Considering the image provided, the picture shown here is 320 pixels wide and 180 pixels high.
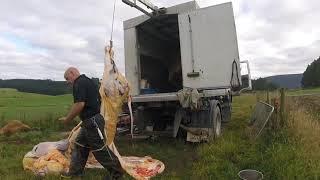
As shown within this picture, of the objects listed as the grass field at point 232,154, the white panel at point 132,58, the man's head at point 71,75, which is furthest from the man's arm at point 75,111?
the white panel at point 132,58

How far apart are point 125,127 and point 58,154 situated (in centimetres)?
333

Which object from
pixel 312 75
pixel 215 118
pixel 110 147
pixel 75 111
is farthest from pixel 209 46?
pixel 312 75

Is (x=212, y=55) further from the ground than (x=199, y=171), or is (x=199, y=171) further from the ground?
(x=212, y=55)

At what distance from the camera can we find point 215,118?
34.6ft

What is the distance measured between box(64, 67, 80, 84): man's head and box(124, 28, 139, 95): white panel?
461 cm

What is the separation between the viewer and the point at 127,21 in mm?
11625

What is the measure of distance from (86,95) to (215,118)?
14.9ft

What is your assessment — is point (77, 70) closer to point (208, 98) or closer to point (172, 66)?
point (208, 98)

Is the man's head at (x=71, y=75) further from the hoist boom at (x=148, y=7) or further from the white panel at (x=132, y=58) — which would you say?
the white panel at (x=132, y=58)

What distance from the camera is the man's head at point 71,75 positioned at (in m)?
6.89

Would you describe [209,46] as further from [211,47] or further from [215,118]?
[215,118]

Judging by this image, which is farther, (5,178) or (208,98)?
(208,98)

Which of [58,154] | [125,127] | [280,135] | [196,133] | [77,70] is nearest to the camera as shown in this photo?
[77,70]

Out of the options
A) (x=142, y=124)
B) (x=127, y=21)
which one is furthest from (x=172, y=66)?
(x=142, y=124)
